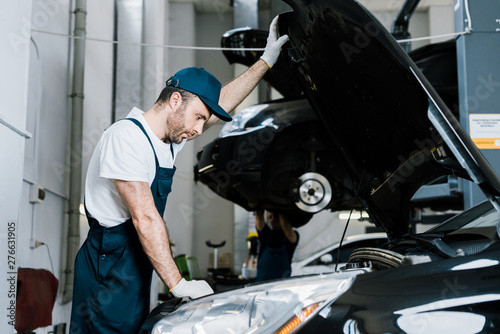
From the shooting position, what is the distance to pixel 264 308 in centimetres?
121

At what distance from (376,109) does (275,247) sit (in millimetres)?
3458

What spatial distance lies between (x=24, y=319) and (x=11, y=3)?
76.4 inches

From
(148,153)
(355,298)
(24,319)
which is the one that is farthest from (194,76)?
(24,319)

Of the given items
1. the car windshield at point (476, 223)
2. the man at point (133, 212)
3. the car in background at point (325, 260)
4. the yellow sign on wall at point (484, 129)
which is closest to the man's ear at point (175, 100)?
the man at point (133, 212)

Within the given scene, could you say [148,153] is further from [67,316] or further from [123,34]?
[123,34]

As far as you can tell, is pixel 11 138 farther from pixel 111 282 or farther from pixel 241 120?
pixel 241 120

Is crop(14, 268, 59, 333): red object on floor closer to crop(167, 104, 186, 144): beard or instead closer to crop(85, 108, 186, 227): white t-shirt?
crop(85, 108, 186, 227): white t-shirt

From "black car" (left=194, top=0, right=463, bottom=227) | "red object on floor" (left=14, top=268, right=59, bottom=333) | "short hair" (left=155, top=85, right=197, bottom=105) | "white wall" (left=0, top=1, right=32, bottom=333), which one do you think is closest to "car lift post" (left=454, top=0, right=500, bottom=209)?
"black car" (left=194, top=0, right=463, bottom=227)

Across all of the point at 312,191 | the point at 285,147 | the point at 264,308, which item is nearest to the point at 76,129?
the point at 285,147

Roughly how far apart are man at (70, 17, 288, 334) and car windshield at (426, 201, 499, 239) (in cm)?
83

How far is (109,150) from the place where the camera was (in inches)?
70.2

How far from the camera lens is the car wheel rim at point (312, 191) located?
3.79 m

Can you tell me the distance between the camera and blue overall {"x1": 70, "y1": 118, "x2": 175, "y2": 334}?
1774mm

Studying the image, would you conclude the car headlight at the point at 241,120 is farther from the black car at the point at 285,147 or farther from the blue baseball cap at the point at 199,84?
the blue baseball cap at the point at 199,84
